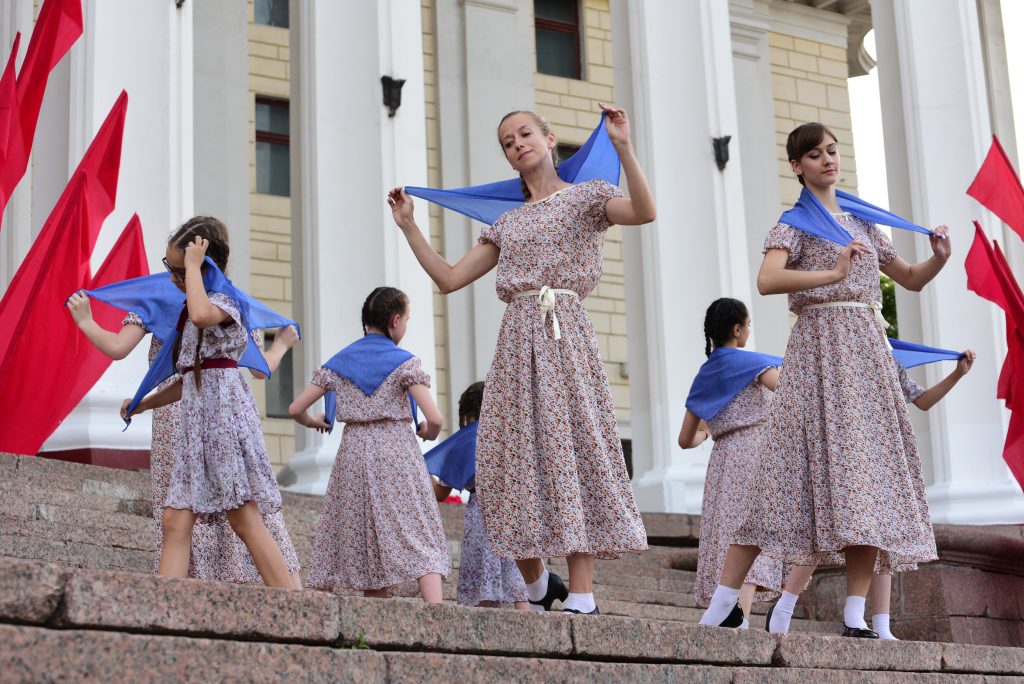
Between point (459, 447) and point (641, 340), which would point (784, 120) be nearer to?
point (641, 340)

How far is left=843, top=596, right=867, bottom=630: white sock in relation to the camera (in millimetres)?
5750

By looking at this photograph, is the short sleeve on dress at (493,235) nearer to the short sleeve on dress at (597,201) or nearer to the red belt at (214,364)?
the short sleeve on dress at (597,201)

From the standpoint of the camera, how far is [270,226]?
1848 cm

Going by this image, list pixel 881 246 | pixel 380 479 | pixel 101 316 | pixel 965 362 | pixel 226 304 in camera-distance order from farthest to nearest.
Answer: pixel 101 316, pixel 380 479, pixel 965 362, pixel 881 246, pixel 226 304

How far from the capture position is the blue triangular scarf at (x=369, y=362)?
7.54 m

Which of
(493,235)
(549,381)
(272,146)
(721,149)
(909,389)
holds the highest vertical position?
(272,146)

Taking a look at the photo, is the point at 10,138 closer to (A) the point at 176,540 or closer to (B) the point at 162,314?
(B) the point at 162,314

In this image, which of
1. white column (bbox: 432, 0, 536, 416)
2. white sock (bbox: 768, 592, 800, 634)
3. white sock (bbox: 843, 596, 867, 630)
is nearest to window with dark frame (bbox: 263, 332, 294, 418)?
white column (bbox: 432, 0, 536, 416)

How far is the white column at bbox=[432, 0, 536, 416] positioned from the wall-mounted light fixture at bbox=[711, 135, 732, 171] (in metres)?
5.58

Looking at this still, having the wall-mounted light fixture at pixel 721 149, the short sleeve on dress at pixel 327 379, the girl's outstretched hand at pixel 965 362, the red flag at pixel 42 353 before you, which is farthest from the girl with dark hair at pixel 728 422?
the wall-mounted light fixture at pixel 721 149

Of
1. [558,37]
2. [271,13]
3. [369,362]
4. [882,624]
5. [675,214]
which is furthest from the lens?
[558,37]

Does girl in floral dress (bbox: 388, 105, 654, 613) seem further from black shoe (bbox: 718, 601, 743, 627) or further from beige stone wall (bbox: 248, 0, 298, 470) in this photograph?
beige stone wall (bbox: 248, 0, 298, 470)

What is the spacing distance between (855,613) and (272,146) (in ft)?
46.7

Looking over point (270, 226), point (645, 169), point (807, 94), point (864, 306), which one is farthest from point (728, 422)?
point (807, 94)
